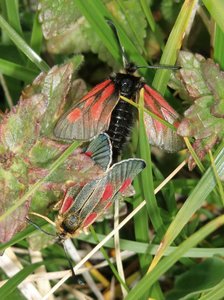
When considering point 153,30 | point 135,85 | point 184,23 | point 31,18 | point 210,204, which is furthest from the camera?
point 31,18

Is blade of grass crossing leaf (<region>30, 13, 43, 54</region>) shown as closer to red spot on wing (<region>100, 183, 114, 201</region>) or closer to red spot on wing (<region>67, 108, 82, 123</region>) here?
red spot on wing (<region>67, 108, 82, 123</region>)

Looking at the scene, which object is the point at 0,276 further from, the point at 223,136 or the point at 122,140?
the point at 223,136

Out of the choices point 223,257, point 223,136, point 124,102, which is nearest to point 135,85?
point 124,102

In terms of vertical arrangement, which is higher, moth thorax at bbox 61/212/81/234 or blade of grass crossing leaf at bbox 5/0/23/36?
blade of grass crossing leaf at bbox 5/0/23/36

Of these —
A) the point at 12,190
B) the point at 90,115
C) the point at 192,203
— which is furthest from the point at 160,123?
the point at 12,190

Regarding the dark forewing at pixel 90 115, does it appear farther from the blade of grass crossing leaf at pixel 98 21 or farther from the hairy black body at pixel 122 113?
the blade of grass crossing leaf at pixel 98 21

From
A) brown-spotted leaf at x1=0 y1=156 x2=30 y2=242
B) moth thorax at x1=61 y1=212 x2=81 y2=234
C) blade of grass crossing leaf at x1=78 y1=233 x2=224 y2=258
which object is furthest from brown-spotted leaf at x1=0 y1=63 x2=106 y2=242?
blade of grass crossing leaf at x1=78 y1=233 x2=224 y2=258

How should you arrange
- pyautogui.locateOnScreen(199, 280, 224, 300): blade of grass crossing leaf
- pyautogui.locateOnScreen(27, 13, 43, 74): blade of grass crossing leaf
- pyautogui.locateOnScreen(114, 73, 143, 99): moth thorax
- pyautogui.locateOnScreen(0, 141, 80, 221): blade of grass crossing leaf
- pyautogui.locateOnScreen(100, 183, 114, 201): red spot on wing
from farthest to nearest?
pyautogui.locateOnScreen(27, 13, 43, 74): blade of grass crossing leaf
pyautogui.locateOnScreen(114, 73, 143, 99): moth thorax
pyautogui.locateOnScreen(100, 183, 114, 201): red spot on wing
pyautogui.locateOnScreen(0, 141, 80, 221): blade of grass crossing leaf
pyautogui.locateOnScreen(199, 280, 224, 300): blade of grass crossing leaf
